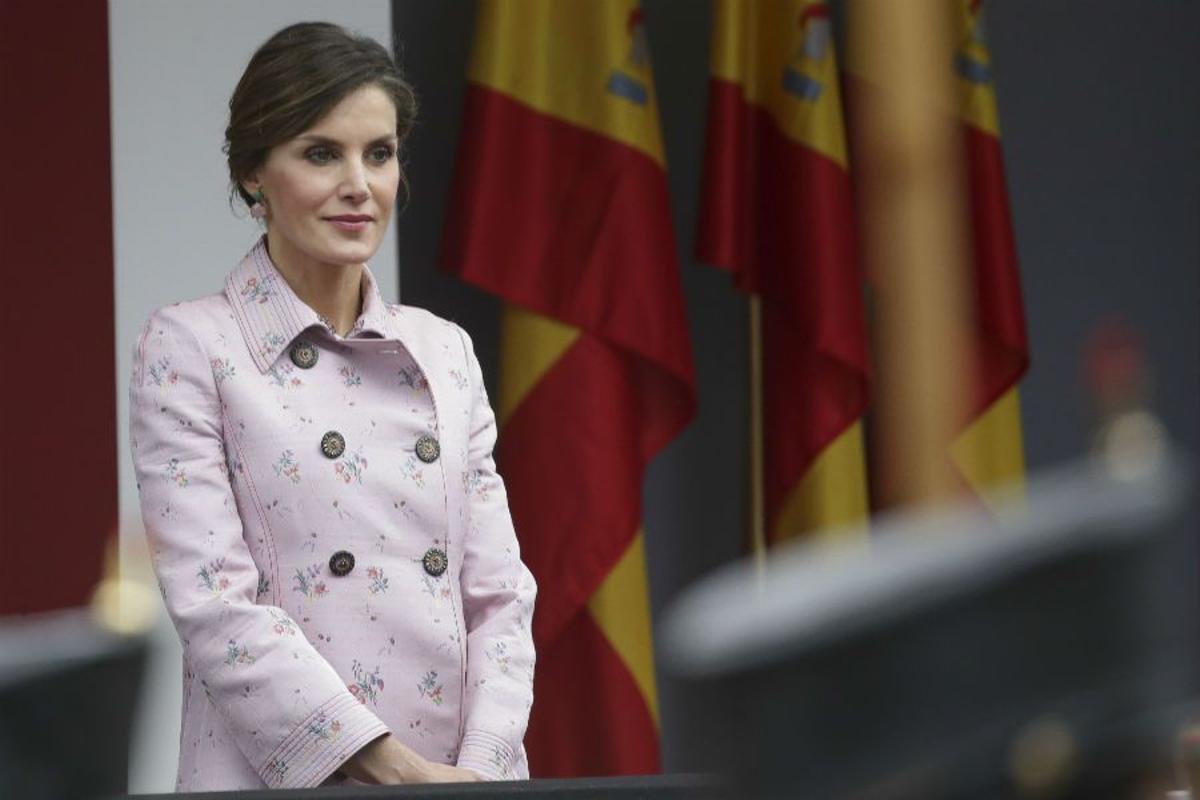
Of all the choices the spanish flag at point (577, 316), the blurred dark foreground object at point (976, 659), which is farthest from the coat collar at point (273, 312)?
the blurred dark foreground object at point (976, 659)

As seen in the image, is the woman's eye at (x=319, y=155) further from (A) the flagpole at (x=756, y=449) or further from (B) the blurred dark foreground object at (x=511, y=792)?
(A) the flagpole at (x=756, y=449)

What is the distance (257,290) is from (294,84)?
212 millimetres

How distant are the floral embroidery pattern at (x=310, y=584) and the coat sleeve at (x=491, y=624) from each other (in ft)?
0.58

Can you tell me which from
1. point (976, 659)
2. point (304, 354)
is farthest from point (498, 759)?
point (976, 659)

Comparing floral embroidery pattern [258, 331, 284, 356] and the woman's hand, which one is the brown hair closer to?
floral embroidery pattern [258, 331, 284, 356]

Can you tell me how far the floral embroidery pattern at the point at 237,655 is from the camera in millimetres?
1933

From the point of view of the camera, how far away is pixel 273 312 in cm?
209

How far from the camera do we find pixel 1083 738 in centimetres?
65

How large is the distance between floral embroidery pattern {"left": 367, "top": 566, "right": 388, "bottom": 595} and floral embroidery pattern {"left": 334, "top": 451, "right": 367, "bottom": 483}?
9cm

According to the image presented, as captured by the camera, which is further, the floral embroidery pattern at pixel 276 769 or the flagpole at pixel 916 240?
the floral embroidery pattern at pixel 276 769

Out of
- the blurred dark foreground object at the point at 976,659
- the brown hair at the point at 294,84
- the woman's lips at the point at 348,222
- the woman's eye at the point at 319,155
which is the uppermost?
the brown hair at the point at 294,84

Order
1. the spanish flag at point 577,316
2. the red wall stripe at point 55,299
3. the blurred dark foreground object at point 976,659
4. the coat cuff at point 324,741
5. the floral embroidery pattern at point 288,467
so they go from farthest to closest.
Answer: the spanish flag at point 577,316 < the red wall stripe at point 55,299 < the floral embroidery pattern at point 288,467 < the coat cuff at point 324,741 < the blurred dark foreground object at point 976,659

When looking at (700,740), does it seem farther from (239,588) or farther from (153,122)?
(153,122)

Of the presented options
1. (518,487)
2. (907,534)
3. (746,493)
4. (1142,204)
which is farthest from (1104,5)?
(907,534)
